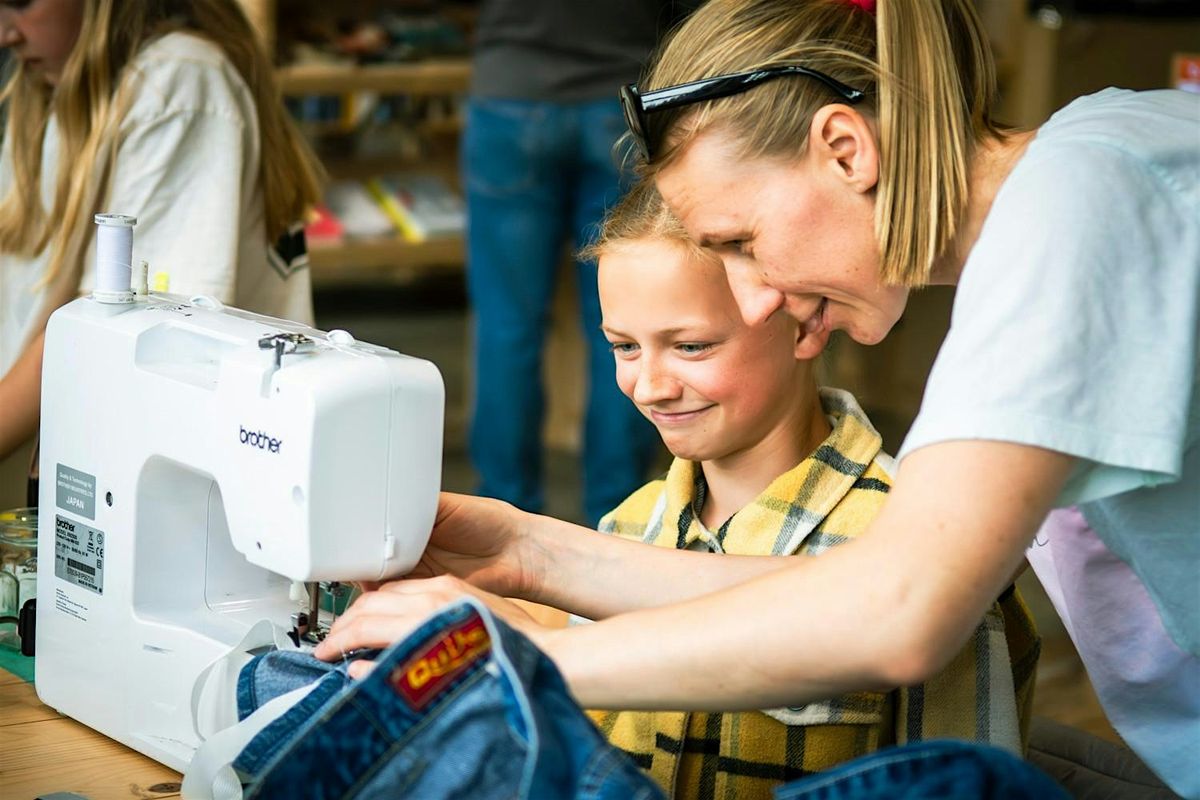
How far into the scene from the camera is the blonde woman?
207cm

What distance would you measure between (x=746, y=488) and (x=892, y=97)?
1.78 feet

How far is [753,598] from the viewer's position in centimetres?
107

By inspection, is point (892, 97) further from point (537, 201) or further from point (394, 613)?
point (537, 201)

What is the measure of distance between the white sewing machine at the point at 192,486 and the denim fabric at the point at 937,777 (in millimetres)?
440

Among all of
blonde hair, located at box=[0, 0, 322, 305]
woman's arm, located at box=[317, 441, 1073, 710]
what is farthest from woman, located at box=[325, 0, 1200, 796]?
blonde hair, located at box=[0, 0, 322, 305]

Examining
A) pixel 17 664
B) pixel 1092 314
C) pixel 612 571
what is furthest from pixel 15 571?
pixel 1092 314

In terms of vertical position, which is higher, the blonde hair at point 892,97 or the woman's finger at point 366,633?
the blonde hair at point 892,97

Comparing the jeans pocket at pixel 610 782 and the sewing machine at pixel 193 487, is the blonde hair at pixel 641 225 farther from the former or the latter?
the jeans pocket at pixel 610 782

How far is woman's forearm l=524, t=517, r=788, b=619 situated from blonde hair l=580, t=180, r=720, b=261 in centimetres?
31

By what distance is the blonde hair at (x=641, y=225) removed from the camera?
158 cm

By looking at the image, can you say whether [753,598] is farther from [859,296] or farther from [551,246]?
[551,246]

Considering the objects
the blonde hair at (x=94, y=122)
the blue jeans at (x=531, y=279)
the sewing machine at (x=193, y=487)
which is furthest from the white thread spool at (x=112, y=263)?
the blue jeans at (x=531, y=279)

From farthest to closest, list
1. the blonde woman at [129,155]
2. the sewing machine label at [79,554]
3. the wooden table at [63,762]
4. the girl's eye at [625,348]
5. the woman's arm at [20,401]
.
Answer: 1. the blonde woman at [129,155]
2. the woman's arm at [20,401]
3. the girl's eye at [625,348]
4. the sewing machine label at [79,554]
5. the wooden table at [63,762]

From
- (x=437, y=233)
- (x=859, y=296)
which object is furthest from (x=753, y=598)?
(x=437, y=233)
